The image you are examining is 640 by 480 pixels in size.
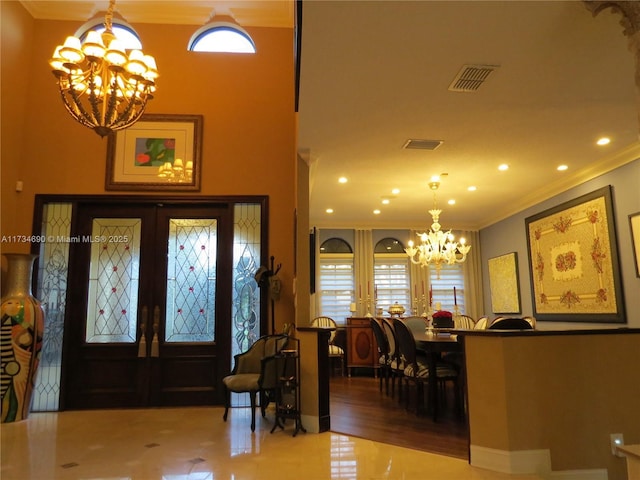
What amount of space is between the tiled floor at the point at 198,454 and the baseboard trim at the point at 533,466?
3.0 inches

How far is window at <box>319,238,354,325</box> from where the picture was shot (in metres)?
8.55

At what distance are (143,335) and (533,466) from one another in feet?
14.1

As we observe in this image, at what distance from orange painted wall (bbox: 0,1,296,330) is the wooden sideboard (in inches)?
96.7

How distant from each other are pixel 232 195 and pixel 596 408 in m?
4.40

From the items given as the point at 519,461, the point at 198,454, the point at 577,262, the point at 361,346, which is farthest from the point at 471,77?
the point at 361,346

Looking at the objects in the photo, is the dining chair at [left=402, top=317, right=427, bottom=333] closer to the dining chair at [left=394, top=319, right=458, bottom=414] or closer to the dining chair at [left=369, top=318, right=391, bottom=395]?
the dining chair at [left=369, top=318, right=391, bottom=395]

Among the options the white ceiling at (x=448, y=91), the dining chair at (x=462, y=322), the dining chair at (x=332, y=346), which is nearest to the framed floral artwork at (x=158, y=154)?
the white ceiling at (x=448, y=91)

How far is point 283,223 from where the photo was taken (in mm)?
5699

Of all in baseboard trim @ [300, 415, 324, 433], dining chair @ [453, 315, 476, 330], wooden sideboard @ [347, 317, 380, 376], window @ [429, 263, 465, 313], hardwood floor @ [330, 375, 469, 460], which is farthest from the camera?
window @ [429, 263, 465, 313]

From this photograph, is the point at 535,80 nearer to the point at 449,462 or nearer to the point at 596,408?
the point at 596,408

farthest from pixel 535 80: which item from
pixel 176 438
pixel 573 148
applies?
pixel 176 438

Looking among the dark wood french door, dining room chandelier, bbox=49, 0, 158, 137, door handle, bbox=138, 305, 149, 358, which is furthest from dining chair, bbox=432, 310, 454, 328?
dining room chandelier, bbox=49, 0, 158, 137

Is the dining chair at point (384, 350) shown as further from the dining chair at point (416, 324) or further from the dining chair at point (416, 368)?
the dining chair at point (416, 368)

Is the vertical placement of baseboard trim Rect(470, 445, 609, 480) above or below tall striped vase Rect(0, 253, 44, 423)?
below
